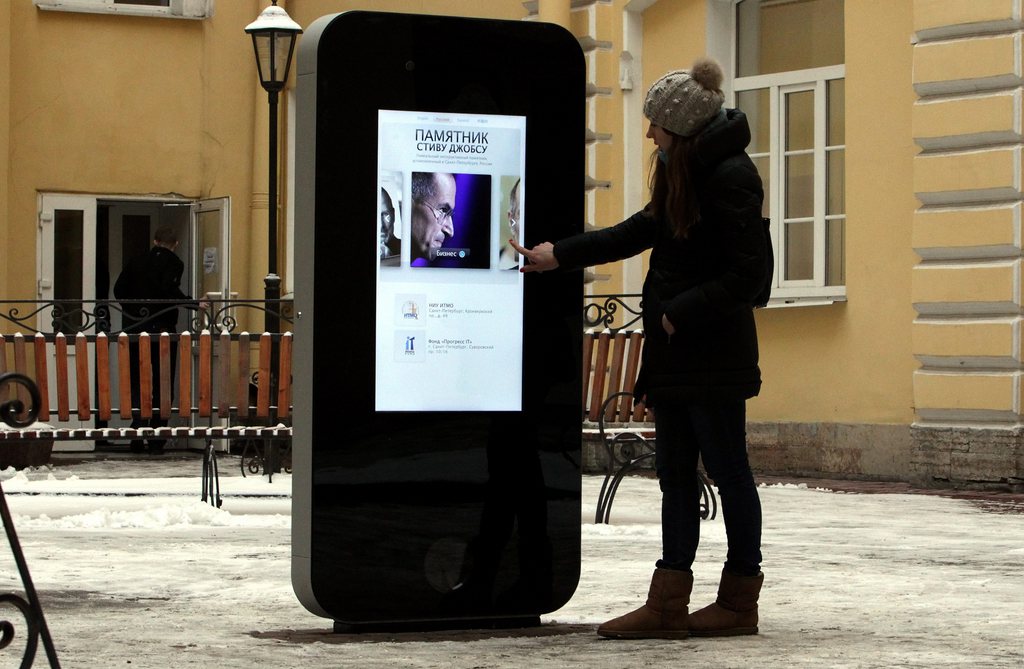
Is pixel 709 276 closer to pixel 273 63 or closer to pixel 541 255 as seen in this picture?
pixel 541 255

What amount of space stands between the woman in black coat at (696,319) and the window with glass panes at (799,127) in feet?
27.8

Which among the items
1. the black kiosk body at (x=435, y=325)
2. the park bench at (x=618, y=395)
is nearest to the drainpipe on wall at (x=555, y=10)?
the park bench at (x=618, y=395)

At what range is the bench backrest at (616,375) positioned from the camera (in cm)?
1074

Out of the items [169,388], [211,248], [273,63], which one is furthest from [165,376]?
[211,248]

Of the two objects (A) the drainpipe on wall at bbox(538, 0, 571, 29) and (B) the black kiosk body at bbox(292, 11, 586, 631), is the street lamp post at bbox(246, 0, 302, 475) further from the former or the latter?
(B) the black kiosk body at bbox(292, 11, 586, 631)

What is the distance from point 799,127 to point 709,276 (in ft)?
30.3

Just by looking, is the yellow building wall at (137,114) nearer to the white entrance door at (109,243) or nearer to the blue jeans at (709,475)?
the white entrance door at (109,243)

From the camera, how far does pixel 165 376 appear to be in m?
10.9

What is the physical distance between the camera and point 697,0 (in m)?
15.4

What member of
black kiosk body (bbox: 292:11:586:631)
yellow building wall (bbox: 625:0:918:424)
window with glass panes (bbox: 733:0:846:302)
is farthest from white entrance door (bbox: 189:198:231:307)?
black kiosk body (bbox: 292:11:586:631)

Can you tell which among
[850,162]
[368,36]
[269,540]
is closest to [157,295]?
[850,162]

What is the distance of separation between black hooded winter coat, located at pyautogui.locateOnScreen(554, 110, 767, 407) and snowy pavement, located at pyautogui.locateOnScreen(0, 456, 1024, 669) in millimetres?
785

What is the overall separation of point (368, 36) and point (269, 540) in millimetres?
3685

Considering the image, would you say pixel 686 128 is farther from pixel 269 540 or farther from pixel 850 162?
pixel 850 162
